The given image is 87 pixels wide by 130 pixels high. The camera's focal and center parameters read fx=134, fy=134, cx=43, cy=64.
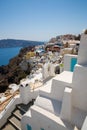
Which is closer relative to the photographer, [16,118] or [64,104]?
[64,104]

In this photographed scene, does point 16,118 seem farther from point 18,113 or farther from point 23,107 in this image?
point 23,107

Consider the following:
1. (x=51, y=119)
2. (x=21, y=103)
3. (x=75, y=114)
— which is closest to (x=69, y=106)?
(x=75, y=114)

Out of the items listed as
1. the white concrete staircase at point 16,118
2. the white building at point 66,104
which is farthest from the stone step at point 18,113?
the white building at point 66,104

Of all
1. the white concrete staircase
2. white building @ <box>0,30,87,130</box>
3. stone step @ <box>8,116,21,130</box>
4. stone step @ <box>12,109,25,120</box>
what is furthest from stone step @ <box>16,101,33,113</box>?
white building @ <box>0,30,87,130</box>

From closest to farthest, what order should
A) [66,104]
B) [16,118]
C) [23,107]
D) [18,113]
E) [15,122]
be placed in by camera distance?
[66,104] < [15,122] < [16,118] < [18,113] < [23,107]

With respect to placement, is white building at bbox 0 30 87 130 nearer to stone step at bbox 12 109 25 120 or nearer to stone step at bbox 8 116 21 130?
stone step at bbox 8 116 21 130

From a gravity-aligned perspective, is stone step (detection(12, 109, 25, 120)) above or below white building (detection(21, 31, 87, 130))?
below

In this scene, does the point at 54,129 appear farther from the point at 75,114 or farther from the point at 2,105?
the point at 2,105

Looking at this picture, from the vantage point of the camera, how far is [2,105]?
12.1 meters

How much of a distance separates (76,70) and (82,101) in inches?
67.4

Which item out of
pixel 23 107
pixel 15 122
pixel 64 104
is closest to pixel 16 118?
pixel 15 122

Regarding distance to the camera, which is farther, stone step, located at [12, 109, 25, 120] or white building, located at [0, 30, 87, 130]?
stone step, located at [12, 109, 25, 120]

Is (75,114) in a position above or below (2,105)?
above

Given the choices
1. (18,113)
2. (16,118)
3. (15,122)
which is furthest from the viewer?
(18,113)
